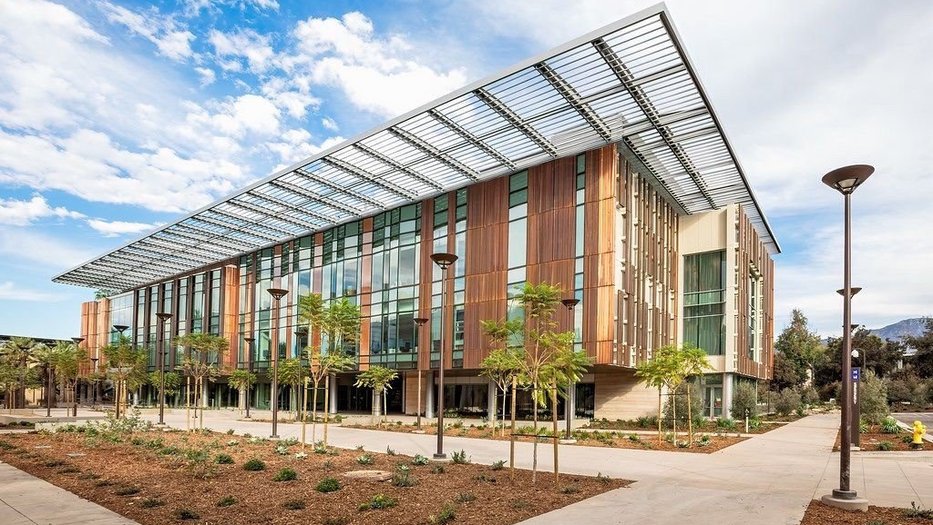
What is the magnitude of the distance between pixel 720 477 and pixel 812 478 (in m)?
2.28

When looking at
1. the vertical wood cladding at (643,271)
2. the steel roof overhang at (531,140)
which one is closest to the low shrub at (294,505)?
the steel roof overhang at (531,140)

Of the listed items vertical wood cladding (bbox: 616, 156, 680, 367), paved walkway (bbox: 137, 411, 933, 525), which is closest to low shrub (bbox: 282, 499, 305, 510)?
paved walkway (bbox: 137, 411, 933, 525)

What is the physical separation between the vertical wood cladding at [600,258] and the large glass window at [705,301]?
42.3 ft

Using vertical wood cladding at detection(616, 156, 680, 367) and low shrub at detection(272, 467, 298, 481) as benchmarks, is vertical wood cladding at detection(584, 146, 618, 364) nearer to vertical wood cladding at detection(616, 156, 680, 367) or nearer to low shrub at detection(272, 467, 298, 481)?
vertical wood cladding at detection(616, 156, 680, 367)

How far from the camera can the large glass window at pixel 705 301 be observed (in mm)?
43094

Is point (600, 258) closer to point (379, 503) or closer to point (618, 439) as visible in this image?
point (618, 439)

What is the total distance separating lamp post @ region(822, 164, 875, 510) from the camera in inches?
467

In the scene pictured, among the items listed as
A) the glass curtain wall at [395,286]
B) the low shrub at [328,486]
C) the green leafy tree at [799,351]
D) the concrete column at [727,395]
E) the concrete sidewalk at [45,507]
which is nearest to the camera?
the concrete sidewalk at [45,507]

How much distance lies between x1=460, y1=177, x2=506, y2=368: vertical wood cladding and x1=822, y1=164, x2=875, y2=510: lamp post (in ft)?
82.6

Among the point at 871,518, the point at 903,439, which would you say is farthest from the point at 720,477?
the point at 903,439

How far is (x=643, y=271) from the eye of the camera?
37.5 m

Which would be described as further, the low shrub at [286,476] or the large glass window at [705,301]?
the large glass window at [705,301]

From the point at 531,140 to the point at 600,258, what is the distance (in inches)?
275

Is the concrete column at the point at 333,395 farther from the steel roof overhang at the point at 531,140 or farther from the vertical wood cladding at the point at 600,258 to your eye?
the vertical wood cladding at the point at 600,258
